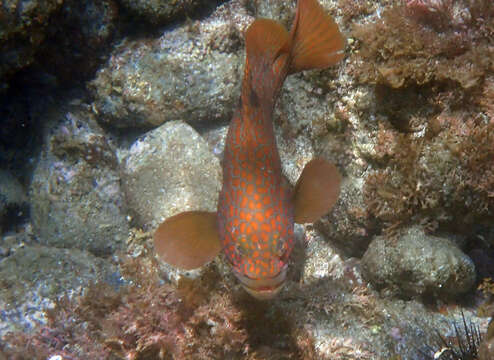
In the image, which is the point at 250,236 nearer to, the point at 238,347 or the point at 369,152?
the point at 238,347

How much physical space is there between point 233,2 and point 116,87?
7.50ft

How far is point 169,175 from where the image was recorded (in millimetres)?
4809

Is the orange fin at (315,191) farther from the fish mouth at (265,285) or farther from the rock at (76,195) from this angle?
the rock at (76,195)

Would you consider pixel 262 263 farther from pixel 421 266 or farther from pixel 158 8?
pixel 158 8

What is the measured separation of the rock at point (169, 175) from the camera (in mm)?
4648

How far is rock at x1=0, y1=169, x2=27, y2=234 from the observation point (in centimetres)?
529

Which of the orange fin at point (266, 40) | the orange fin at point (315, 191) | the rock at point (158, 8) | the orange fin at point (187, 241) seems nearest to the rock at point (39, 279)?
the orange fin at point (187, 241)

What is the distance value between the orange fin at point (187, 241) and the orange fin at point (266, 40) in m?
1.75

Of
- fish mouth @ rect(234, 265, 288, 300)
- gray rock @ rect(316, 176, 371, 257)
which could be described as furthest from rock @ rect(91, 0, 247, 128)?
fish mouth @ rect(234, 265, 288, 300)

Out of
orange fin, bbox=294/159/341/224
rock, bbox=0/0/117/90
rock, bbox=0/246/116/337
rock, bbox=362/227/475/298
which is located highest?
rock, bbox=0/0/117/90

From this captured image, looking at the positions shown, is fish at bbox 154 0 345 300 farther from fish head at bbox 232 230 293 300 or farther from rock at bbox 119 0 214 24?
rock at bbox 119 0 214 24

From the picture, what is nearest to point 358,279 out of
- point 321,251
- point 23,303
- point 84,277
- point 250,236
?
point 321,251

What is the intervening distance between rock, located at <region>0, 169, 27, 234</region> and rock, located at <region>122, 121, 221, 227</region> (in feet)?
5.49

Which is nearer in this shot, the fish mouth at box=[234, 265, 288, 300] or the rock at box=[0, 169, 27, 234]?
the fish mouth at box=[234, 265, 288, 300]
